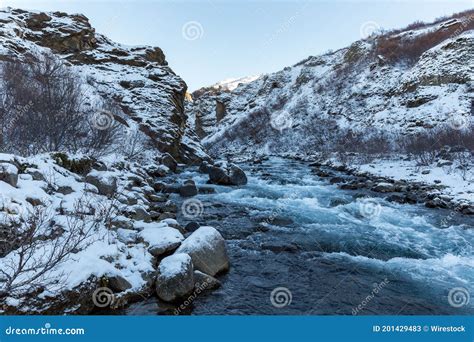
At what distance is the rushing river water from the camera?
18.5ft

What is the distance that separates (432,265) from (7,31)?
1325 inches

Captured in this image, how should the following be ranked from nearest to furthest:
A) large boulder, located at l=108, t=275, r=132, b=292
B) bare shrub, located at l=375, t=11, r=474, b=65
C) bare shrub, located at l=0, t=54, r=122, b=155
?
large boulder, located at l=108, t=275, r=132, b=292 → bare shrub, located at l=0, t=54, r=122, b=155 → bare shrub, located at l=375, t=11, r=474, b=65

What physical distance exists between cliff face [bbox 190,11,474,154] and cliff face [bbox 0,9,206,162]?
735 inches

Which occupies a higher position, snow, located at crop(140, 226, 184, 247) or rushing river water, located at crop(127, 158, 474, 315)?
snow, located at crop(140, 226, 184, 247)

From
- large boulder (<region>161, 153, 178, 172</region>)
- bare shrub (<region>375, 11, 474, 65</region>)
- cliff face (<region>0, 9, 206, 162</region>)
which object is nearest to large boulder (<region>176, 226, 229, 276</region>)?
large boulder (<region>161, 153, 178, 172</region>)

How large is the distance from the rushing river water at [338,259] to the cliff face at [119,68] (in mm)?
15996

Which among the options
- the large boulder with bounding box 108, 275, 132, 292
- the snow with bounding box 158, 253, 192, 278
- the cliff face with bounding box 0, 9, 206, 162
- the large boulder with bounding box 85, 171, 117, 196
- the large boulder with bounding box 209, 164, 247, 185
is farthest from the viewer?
the cliff face with bounding box 0, 9, 206, 162

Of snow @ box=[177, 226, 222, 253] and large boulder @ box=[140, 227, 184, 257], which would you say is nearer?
A: snow @ box=[177, 226, 222, 253]

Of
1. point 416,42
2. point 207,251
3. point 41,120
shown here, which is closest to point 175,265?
point 207,251

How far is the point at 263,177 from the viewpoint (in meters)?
20.2

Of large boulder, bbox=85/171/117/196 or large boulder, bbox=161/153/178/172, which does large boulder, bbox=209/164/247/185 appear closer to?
large boulder, bbox=161/153/178/172

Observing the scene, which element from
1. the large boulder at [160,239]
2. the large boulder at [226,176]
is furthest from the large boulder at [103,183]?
the large boulder at [226,176]

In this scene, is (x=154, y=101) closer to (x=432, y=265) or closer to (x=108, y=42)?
(x=108, y=42)

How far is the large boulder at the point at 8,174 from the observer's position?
246 inches
